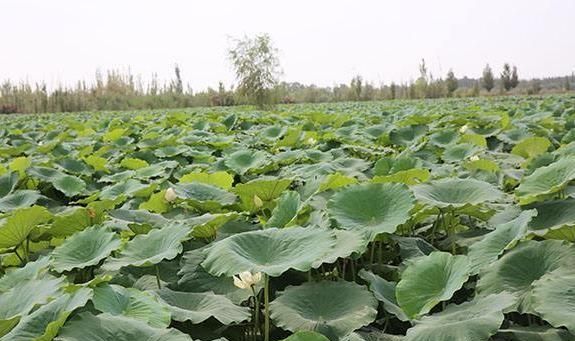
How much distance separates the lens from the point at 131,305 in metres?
1.07

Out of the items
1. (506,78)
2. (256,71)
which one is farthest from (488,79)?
(256,71)

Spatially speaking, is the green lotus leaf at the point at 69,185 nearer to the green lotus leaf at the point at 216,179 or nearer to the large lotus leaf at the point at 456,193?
the green lotus leaf at the point at 216,179

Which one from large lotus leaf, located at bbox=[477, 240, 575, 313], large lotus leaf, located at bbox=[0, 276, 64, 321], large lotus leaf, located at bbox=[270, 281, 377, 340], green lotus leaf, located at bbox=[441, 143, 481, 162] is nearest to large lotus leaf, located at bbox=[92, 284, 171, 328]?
large lotus leaf, located at bbox=[0, 276, 64, 321]

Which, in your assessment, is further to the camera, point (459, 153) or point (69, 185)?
point (459, 153)

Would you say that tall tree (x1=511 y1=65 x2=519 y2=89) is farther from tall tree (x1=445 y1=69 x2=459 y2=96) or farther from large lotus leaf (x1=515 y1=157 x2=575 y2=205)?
large lotus leaf (x1=515 y1=157 x2=575 y2=205)

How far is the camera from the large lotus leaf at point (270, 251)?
1.10 metres

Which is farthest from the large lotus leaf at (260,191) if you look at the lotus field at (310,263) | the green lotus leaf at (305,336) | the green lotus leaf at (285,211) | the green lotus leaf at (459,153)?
the green lotus leaf at (459,153)

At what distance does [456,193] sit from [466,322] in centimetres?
72

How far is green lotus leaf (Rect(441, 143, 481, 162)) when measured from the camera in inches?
106

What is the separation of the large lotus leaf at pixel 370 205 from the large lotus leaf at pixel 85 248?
1.85 ft

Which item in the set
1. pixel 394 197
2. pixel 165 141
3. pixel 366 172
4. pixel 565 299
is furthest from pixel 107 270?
pixel 165 141

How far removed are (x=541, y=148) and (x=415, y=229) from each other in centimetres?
155

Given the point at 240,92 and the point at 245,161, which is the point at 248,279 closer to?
the point at 245,161

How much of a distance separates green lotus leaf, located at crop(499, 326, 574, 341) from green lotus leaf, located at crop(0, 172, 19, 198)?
2212 mm
